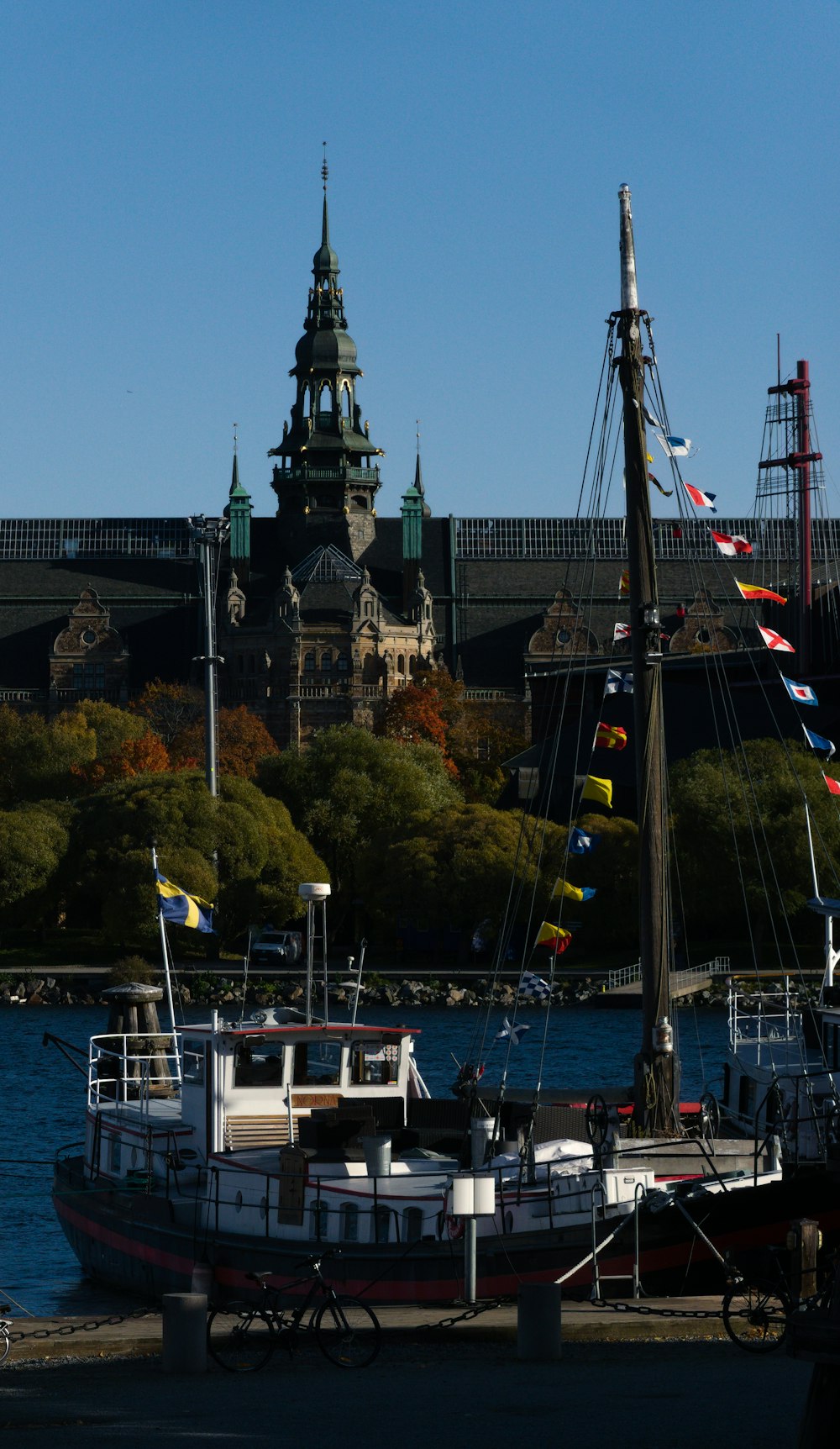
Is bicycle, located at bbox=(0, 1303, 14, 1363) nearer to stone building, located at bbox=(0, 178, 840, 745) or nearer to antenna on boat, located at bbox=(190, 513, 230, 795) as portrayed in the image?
antenna on boat, located at bbox=(190, 513, 230, 795)

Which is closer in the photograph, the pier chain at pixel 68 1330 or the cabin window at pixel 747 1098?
the pier chain at pixel 68 1330

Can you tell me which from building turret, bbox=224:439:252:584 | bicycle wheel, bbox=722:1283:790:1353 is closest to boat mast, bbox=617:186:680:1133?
bicycle wheel, bbox=722:1283:790:1353

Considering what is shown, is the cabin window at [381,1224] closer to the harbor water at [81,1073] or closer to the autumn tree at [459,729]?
the harbor water at [81,1073]

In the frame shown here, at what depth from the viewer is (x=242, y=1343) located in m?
24.3

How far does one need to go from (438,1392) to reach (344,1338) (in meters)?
2.55

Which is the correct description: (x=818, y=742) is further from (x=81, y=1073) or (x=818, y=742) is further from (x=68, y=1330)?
(x=81, y=1073)

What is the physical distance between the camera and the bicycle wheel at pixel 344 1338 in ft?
77.2

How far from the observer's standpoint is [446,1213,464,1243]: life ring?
91.8 ft

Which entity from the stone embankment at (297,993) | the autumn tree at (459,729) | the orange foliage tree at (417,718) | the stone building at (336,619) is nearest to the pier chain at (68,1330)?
the stone embankment at (297,993)

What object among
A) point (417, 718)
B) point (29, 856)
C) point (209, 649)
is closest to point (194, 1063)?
point (209, 649)

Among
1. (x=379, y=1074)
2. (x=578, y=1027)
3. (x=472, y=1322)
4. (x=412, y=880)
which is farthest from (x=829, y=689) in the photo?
(x=472, y=1322)

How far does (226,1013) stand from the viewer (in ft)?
284

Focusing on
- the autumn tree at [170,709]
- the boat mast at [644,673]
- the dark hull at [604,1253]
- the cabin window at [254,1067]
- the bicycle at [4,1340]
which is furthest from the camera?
the autumn tree at [170,709]

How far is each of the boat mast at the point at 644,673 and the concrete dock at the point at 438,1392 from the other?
264 inches
